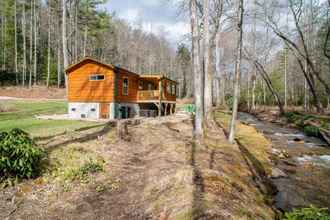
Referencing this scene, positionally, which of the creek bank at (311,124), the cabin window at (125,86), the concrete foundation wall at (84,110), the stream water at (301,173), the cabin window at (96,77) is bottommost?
the stream water at (301,173)

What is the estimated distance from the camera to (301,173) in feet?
28.9

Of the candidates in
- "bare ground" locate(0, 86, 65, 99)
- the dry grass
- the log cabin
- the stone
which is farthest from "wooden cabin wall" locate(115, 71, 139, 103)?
"bare ground" locate(0, 86, 65, 99)

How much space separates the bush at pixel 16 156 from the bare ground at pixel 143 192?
31cm

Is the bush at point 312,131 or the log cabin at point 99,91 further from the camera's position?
the log cabin at point 99,91

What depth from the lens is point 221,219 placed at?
385 centimetres

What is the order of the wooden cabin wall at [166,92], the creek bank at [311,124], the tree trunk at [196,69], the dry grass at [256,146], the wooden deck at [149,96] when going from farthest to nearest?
1. the wooden cabin wall at [166,92]
2. the wooden deck at [149,96]
3. the creek bank at [311,124]
4. the tree trunk at [196,69]
5. the dry grass at [256,146]

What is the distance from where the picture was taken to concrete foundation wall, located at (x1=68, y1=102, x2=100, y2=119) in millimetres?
19344

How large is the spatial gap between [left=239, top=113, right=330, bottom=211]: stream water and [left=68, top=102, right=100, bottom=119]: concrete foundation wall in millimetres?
12748

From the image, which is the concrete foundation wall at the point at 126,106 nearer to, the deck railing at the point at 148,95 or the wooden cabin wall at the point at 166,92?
the deck railing at the point at 148,95

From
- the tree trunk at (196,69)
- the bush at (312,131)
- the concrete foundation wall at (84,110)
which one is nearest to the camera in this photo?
the tree trunk at (196,69)

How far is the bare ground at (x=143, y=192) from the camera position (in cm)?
448

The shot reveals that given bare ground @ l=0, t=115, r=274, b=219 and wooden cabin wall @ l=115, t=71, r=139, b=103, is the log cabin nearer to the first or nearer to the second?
wooden cabin wall @ l=115, t=71, r=139, b=103

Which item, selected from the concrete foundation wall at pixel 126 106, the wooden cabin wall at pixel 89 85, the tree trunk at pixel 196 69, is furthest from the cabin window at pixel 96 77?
the tree trunk at pixel 196 69

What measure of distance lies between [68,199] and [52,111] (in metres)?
17.8
